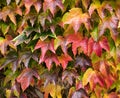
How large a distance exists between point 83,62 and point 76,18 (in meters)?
0.29

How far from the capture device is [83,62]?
1859 mm

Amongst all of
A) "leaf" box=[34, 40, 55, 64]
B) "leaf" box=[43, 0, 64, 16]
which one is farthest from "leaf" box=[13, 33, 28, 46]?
"leaf" box=[43, 0, 64, 16]

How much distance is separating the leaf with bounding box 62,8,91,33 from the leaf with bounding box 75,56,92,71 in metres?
0.21

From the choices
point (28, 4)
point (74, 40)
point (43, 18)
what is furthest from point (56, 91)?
point (28, 4)

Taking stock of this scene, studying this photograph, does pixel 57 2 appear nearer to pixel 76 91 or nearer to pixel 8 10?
pixel 8 10

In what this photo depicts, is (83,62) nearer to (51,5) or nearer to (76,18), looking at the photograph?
(76,18)

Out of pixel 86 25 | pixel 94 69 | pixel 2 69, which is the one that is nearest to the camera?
pixel 86 25

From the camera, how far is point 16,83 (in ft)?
6.43

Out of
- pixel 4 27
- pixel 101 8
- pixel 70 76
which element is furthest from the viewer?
pixel 4 27

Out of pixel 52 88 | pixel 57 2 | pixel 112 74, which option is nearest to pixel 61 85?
pixel 52 88

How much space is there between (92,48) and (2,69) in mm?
672

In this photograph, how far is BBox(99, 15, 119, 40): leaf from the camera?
174cm

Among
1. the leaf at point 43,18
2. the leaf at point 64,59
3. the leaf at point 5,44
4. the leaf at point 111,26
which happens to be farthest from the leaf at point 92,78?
the leaf at point 5,44

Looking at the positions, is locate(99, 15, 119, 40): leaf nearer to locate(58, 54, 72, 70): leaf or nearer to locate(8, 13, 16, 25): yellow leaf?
locate(58, 54, 72, 70): leaf
